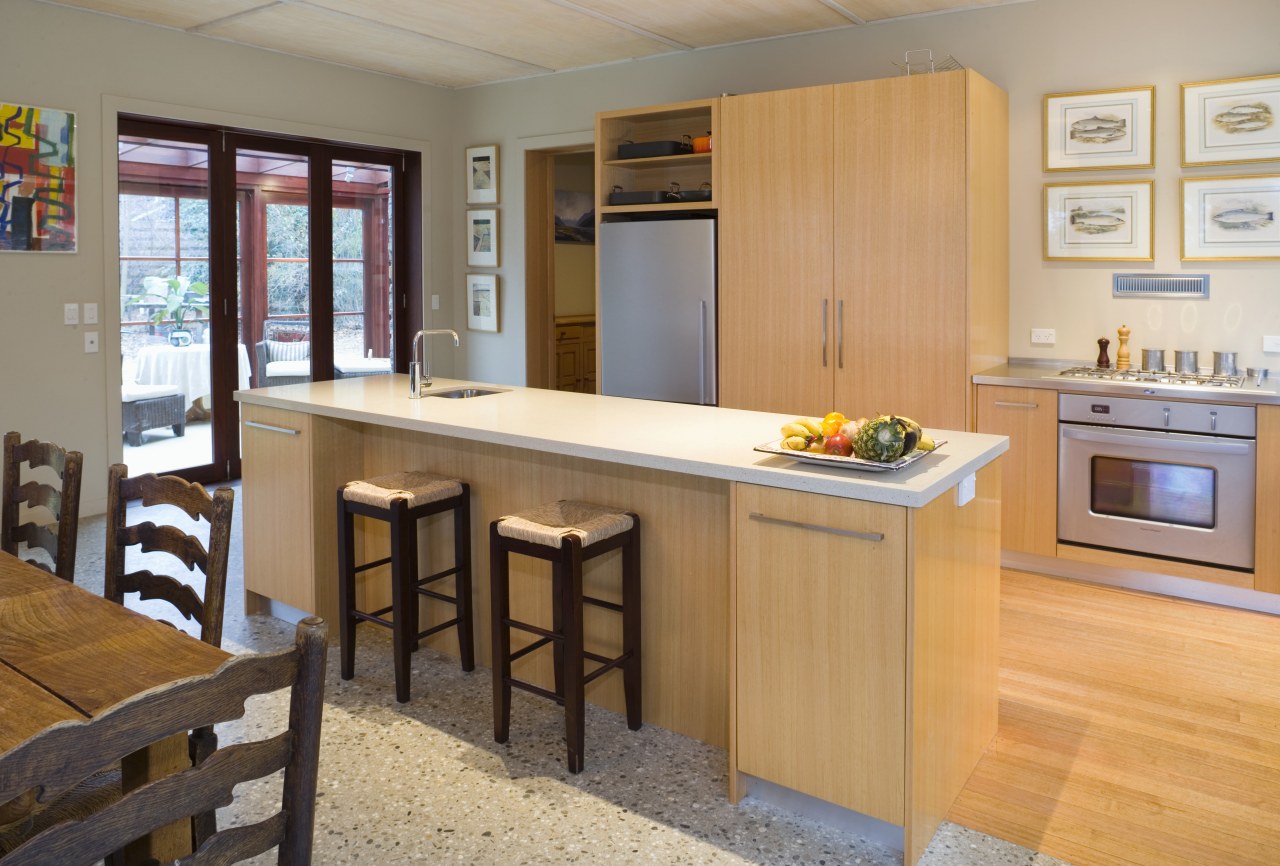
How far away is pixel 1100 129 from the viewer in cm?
466

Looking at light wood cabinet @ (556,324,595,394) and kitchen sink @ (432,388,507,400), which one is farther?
light wood cabinet @ (556,324,595,394)

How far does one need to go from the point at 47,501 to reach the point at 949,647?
224 cm

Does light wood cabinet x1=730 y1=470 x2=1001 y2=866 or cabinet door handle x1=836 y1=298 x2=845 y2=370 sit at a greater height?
cabinet door handle x1=836 y1=298 x2=845 y2=370

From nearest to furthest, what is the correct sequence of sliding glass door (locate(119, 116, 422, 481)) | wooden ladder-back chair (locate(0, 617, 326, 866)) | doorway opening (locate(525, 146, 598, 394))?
wooden ladder-back chair (locate(0, 617, 326, 866)) < sliding glass door (locate(119, 116, 422, 481)) < doorway opening (locate(525, 146, 598, 394))

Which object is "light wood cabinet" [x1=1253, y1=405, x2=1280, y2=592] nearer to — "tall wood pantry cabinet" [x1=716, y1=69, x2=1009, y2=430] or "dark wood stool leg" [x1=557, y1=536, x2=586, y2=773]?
"tall wood pantry cabinet" [x1=716, y1=69, x2=1009, y2=430]

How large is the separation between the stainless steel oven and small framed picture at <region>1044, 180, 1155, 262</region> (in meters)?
0.85

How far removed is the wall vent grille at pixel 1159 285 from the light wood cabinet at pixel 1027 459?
2.46 feet

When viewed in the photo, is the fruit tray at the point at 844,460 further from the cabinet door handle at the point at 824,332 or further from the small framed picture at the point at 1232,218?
the small framed picture at the point at 1232,218

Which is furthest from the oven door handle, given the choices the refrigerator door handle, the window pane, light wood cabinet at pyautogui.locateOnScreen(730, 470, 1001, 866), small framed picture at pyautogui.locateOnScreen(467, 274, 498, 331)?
the window pane

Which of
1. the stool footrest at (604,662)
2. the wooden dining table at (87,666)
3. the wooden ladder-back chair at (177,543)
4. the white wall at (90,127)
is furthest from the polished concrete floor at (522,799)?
the white wall at (90,127)

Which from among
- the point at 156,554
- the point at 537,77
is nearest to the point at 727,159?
the point at 537,77

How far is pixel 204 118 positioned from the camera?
575 cm

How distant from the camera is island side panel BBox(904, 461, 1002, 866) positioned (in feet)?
7.41

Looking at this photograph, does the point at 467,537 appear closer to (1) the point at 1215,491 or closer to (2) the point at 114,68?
(1) the point at 1215,491
